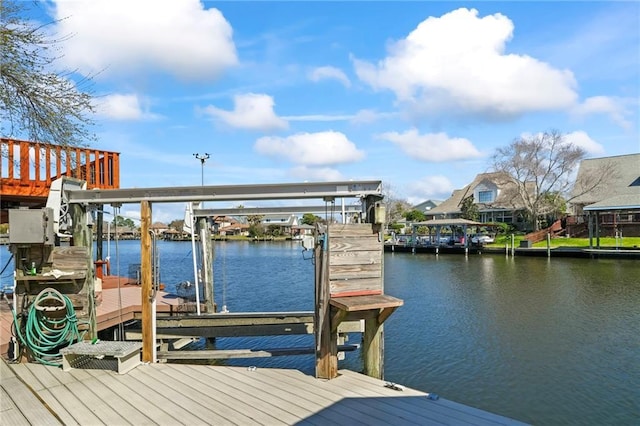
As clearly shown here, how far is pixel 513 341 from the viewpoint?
10617mm

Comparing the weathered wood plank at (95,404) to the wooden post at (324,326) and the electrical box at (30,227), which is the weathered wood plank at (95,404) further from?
the wooden post at (324,326)

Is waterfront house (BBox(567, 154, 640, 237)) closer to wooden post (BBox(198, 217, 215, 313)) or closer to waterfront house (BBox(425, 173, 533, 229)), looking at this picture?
waterfront house (BBox(425, 173, 533, 229))

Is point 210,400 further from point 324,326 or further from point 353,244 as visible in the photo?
point 353,244

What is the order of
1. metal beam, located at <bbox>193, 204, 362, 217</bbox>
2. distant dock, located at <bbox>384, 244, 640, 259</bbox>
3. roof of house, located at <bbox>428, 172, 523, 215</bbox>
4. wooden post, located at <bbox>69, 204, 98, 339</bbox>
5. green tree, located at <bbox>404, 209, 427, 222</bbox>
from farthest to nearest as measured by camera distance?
1. green tree, located at <bbox>404, 209, 427, 222</bbox>
2. roof of house, located at <bbox>428, 172, 523, 215</bbox>
3. distant dock, located at <bbox>384, 244, 640, 259</bbox>
4. metal beam, located at <bbox>193, 204, 362, 217</bbox>
5. wooden post, located at <bbox>69, 204, 98, 339</bbox>

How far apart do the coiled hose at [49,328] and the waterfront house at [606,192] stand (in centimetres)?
3708

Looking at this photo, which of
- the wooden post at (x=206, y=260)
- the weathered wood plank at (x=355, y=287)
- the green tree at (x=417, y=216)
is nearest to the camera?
the weathered wood plank at (x=355, y=287)

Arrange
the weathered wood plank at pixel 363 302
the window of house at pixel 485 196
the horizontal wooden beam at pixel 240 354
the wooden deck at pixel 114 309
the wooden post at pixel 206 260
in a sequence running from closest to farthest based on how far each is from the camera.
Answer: the weathered wood plank at pixel 363 302, the horizontal wooden beam at pixel 240 354, the wooden deck at pixel 114 309, the wooden post at pixel 206 260, the window of house at pixel 485 196

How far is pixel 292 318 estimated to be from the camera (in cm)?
780

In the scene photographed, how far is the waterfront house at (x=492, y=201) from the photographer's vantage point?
145ft

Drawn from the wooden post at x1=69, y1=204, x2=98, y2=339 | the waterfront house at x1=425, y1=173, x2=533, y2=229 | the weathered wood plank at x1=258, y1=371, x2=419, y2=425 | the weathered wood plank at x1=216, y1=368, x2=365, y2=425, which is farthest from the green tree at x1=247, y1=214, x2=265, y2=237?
the weathered wood plank at x1=258, y1=371, x2=419, y2=425

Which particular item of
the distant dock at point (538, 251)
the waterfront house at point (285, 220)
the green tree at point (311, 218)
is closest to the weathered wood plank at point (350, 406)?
the green tree at point (311, 218)

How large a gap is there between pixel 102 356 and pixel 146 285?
40.1 inches

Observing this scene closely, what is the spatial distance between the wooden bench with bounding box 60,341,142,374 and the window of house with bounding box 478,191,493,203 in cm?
4885

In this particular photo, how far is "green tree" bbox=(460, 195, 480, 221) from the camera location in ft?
157
